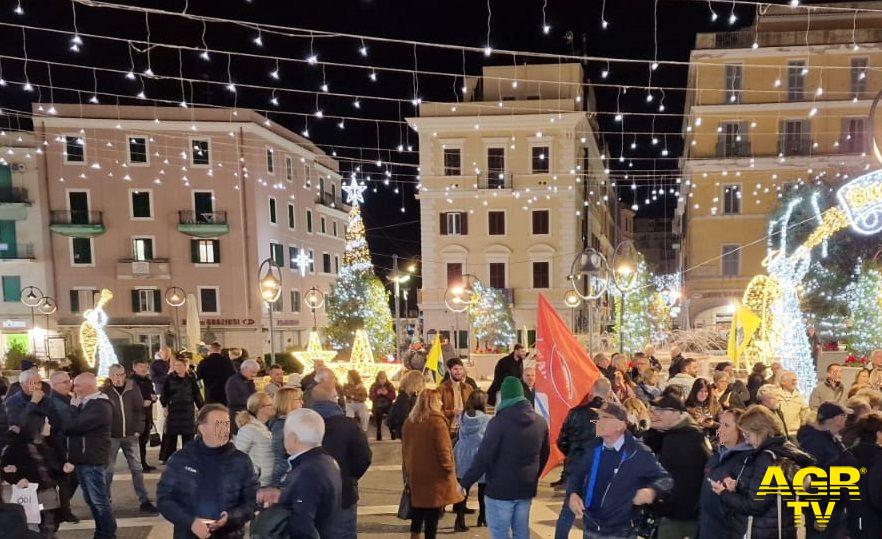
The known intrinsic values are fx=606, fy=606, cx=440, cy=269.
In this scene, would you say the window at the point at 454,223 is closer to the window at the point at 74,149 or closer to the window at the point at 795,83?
the window at the point at 795,83

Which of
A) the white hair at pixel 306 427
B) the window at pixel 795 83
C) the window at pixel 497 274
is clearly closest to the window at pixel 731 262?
the window at pixel 795 83

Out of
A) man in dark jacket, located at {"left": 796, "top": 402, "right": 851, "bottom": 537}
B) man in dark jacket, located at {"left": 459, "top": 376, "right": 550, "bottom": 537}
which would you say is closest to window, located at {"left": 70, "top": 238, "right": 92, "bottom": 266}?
man in dark jacket, located at {"left": 459, "top": 376, "right": 550, "bottom": 537}

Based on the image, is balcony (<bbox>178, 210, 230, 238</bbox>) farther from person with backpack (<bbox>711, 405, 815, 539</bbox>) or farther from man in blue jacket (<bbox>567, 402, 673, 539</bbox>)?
person with backpack (<bbox>711, 405, 815, 539</bbox>)

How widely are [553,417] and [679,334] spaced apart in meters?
18.3

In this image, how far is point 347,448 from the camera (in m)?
4.82

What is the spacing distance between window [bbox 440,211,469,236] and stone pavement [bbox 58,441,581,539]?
2378 centimetres

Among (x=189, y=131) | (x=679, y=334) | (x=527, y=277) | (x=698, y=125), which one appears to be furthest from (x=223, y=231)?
(x=698, y=125)

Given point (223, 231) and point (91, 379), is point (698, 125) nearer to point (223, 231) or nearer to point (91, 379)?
point (223, 231)

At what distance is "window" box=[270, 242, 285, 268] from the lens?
34.1m

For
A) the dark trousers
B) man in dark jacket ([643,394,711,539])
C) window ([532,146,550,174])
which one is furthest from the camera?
window ([532,146,550,174])

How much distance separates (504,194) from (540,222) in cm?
241

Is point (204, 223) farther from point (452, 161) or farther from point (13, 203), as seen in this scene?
point (452, 161)

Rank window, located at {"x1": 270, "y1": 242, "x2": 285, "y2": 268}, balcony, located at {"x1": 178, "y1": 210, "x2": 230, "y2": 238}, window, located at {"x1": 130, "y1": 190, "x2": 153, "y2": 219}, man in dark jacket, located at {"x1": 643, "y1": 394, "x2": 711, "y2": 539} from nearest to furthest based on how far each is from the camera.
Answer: man in dark jacket, located at {"x1": 643, "y1": 394, "x2": 711, "y2": 539} < balcony, located at {"x1": 178, "y1": 210, "x2": 230, "y2": 238} < window, located at {"x1": 130, "y1": 190, "x2": 153, "y2": 219} < window, located at {"x1": 270, "y1": 242, "x2": 285, "y2": 268}

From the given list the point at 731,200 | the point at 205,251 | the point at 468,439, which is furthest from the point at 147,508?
the point at 731,200
